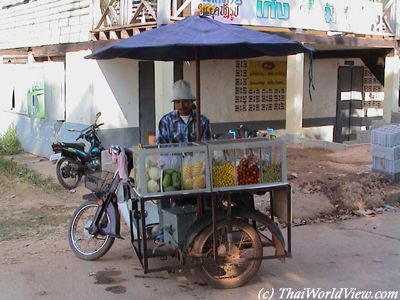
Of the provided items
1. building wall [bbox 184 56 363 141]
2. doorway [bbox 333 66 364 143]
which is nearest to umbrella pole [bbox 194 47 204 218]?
building wall [bbox 184 56 363 141]

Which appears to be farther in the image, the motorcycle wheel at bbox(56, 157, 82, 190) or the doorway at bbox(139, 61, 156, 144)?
the doorway at bbox(139, 61, 156, 144)

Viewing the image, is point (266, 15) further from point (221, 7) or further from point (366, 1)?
point (366, 1)

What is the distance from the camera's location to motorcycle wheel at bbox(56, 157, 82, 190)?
9.57 meters

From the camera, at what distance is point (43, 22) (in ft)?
44.5

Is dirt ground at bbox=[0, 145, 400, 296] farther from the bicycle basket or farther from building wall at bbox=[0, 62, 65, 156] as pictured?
building wall at bbox=[0, 62, 65, 156]

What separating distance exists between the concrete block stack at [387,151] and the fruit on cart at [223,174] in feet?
15.5

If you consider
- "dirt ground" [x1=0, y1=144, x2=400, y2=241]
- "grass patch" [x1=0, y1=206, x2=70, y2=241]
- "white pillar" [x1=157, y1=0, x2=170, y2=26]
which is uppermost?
"white pillar" [x1=157, y1=0, x2=170, y2=26]

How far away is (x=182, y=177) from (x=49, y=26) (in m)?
9.79

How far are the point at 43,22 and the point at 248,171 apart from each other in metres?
10.3

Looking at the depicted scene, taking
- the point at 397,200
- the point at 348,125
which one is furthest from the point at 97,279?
the point at 348,125

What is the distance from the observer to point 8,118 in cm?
1534

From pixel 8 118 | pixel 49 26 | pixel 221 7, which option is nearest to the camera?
pixel 221 7

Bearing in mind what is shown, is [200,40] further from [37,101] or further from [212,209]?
[37,101]

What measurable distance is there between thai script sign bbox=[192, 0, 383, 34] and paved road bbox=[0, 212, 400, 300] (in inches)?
214
